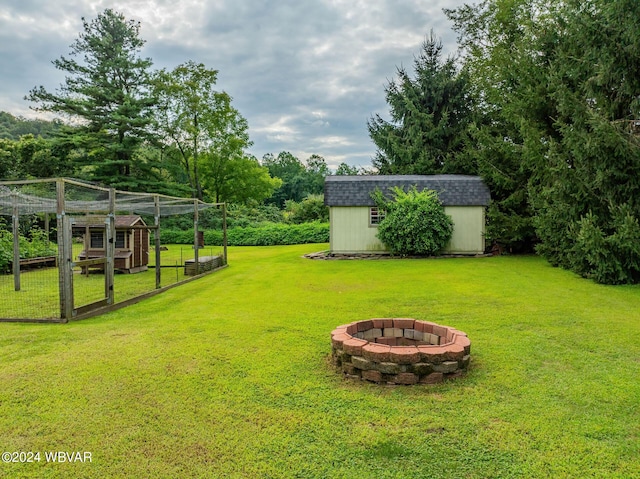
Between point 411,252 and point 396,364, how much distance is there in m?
10.6

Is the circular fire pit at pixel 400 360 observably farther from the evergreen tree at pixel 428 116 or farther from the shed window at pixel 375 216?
the evergreen tree at pixel 428 116

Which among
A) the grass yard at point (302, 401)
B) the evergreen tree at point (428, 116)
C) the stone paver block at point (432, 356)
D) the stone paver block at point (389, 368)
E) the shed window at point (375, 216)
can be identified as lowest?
the grass yard at point (302, 401)

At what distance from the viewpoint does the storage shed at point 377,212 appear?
45.9 ft

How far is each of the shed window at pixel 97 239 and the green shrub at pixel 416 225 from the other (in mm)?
8435

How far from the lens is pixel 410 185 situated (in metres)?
14.4

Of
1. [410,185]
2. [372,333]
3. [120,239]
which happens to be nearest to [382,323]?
[372,333]

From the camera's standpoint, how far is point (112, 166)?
21359 mm

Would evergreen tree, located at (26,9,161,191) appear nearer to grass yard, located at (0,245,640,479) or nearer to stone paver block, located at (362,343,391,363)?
grass yard, located at (0,245,640,479)

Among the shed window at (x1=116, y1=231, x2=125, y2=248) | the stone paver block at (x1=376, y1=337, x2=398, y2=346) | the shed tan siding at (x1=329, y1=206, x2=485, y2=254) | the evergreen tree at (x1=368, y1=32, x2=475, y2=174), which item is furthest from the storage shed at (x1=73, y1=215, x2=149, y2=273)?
the evergreen tree at (x1=368, y1=32, x2=475, y2=174)

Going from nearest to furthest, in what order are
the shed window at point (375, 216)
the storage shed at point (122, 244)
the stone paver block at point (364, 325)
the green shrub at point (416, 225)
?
the stone paver block at point (364, 325), the storage shed at point (122, 244), the green shrub at point (416, 225), the shed window at point (375, 216)

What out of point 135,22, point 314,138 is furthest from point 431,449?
point 314,138

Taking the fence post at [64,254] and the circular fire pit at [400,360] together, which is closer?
the circular fire pit at [400,360]

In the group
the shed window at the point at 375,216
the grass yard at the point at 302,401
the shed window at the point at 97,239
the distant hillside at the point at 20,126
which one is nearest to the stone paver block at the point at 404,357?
the grass yard at the point at 302,401

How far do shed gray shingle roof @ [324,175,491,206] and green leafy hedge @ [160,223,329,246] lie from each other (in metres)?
6.47
